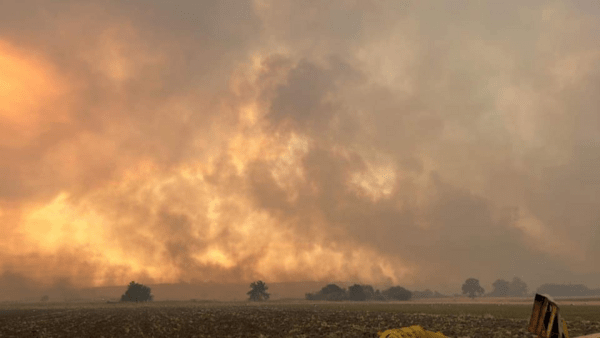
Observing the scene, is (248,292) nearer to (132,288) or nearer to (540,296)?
(132,288)

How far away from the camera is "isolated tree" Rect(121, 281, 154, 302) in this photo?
170000 millimetres

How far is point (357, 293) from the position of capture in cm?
17875

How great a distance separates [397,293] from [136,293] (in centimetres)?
11574

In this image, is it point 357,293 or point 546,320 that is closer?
point 546,320

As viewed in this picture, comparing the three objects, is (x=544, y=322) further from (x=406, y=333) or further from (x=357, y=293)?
(x=357, y=293)

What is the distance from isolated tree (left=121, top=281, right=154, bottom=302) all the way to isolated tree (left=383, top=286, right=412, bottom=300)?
351ft

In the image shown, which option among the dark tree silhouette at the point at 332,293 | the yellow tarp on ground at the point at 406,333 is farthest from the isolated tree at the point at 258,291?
the yellow tarp on ground at the point at 406,333

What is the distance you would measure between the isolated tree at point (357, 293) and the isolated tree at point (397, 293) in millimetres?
11571

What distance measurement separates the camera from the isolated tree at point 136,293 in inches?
6693

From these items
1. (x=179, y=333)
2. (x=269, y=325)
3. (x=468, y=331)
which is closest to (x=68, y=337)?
(x=179, y=333)

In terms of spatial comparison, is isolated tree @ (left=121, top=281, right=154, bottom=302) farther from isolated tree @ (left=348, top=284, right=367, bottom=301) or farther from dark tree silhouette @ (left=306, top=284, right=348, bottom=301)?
isolated tree @ (left=348, top=284, right=367, bottom=301)

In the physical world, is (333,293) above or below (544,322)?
below

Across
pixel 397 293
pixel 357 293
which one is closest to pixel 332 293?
pixel 357 293

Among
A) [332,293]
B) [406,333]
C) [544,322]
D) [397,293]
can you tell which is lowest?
[397,293]
